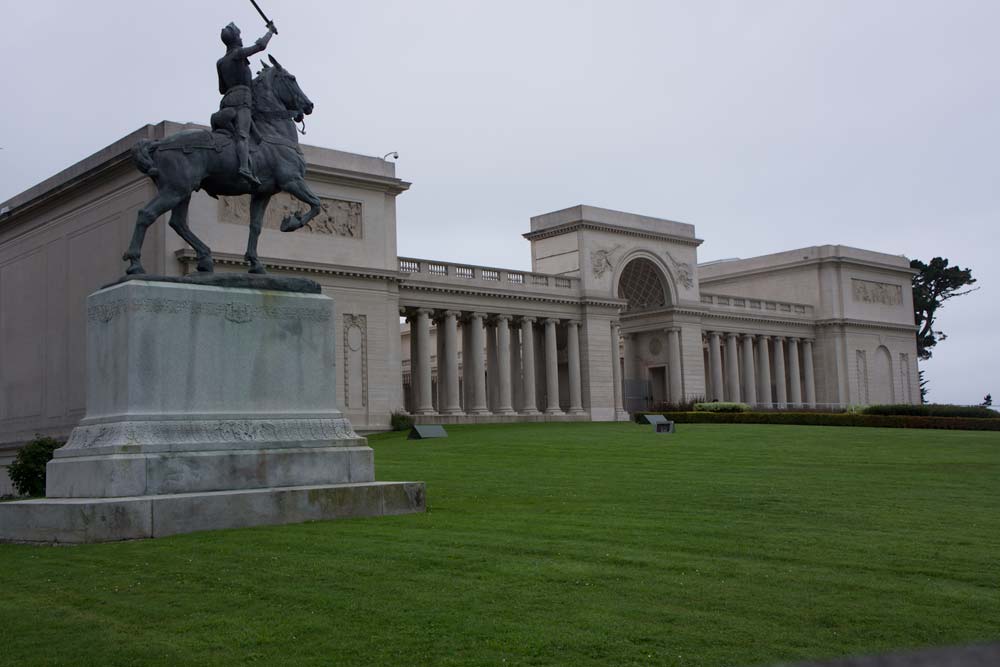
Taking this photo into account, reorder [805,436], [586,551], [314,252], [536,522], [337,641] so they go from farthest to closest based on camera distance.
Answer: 1. [314,252]
2. [805,436]
3. [536,522]
4. [586,551]
5. [337,641]

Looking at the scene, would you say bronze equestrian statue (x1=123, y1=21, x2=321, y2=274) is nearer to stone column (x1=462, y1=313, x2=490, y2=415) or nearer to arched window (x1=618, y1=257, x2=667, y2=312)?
stone column (x1=462, y1=313, x2=490, y2=415)

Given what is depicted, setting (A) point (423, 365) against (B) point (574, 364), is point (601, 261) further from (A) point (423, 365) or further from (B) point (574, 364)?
(A) point (423, 365)

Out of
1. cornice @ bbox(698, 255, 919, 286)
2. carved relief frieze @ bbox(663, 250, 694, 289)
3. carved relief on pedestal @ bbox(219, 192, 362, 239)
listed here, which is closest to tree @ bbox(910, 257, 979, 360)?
cornice @ bbox(698, 255, 919, 286)

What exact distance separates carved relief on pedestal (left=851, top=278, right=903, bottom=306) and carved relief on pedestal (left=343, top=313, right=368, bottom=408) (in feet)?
170

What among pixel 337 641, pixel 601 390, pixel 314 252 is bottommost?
pixel 337 641

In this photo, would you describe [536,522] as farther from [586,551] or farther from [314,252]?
[314,252]

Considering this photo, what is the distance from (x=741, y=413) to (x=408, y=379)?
3772 centimetres

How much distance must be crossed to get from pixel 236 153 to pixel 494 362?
166 ft

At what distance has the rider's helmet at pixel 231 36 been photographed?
17094 mm

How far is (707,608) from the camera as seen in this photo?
884 centimetres

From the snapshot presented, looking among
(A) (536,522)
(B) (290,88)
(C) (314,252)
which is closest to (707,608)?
(A) (536,522)

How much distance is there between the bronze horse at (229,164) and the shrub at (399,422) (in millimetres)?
35596

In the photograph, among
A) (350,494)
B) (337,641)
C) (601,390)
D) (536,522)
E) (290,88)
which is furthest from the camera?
(601,390)

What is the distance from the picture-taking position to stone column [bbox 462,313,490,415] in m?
60.5
